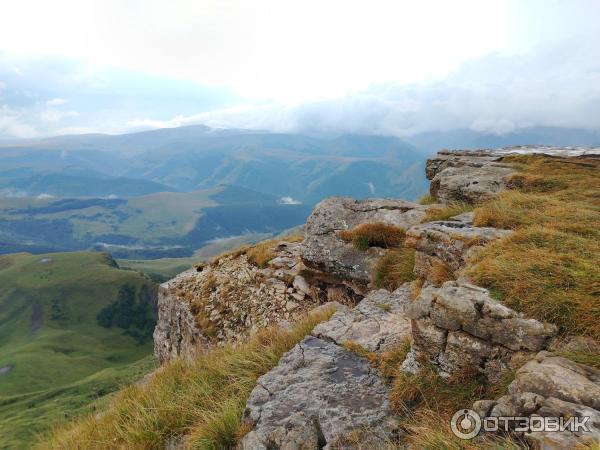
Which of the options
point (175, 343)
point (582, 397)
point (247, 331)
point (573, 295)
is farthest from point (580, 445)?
point (175, 343)

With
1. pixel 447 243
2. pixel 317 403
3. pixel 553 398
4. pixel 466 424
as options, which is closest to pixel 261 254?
pixel 447 243

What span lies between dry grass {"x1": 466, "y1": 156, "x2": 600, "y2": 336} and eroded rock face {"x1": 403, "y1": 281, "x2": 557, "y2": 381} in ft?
1.21

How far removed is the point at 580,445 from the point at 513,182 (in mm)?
14176

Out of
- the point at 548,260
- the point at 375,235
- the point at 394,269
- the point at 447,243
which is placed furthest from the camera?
the point at 375,235

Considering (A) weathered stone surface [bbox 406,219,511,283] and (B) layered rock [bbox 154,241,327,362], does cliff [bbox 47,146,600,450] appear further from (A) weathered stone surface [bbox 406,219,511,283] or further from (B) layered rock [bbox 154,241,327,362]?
(B) layered rock [bbox 154,241,327,362]

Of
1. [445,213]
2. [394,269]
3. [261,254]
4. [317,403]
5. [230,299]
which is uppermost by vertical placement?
[445,213]

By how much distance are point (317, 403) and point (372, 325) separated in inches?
121

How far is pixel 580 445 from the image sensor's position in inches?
154

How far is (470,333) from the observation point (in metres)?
6.31

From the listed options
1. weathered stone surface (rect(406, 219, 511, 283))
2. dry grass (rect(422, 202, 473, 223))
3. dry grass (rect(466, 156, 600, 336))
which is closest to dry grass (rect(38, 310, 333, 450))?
weathered stone surface (rect(406, 219, 511, 283))

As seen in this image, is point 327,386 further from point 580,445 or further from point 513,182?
point 513,182

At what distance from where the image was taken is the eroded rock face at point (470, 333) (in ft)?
19.5


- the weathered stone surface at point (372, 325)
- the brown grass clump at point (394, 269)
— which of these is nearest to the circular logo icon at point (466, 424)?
the weathered stone surface at point (372, 325)

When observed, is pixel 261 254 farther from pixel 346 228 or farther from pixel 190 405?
pixel 190 405
